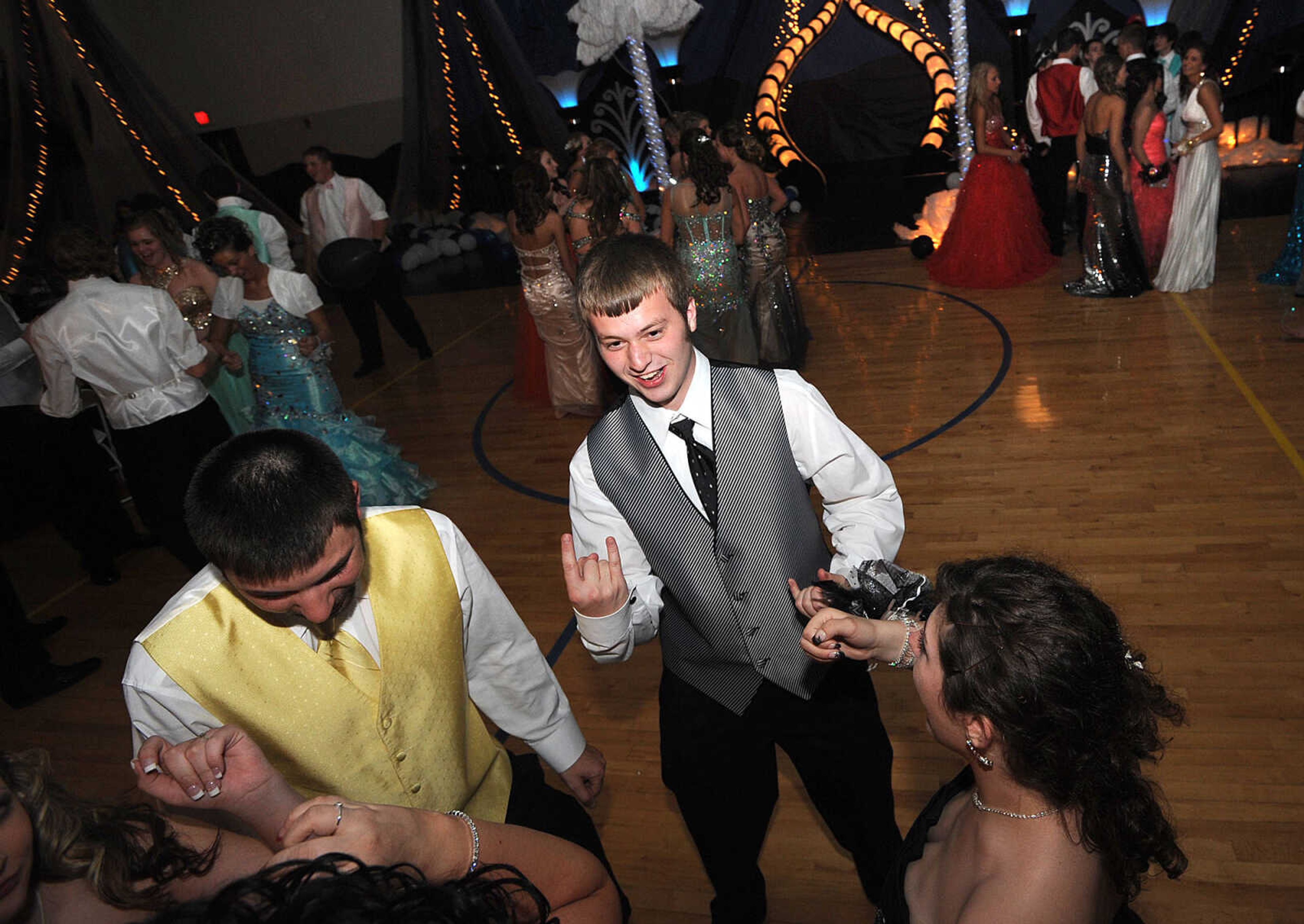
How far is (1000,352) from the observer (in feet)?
17.3

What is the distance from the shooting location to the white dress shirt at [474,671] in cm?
137

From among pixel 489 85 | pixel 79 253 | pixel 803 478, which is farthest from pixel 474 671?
pixel 489 85

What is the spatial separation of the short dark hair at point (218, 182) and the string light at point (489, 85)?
149 inches

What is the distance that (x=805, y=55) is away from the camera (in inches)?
412

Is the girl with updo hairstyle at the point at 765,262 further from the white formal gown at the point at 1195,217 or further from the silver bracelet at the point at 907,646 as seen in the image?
the silver bracelet at the point at 907,646

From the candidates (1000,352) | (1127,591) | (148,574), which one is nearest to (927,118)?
(1000,352)

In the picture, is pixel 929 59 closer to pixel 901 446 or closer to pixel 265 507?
pixel 901 446

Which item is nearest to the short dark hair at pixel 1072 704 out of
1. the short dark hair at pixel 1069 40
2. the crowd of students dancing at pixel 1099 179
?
the crowd of students dancing at pixel 1099 179

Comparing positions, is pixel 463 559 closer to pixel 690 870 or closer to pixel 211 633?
pixel 211 633

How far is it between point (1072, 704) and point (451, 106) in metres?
10.3

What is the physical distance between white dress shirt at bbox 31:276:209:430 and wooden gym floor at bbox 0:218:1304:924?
124 centimetres

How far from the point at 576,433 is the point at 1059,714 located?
180 inches

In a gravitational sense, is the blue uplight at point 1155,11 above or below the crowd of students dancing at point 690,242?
above

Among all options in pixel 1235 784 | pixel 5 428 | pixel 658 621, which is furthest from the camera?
pixel 5 428
